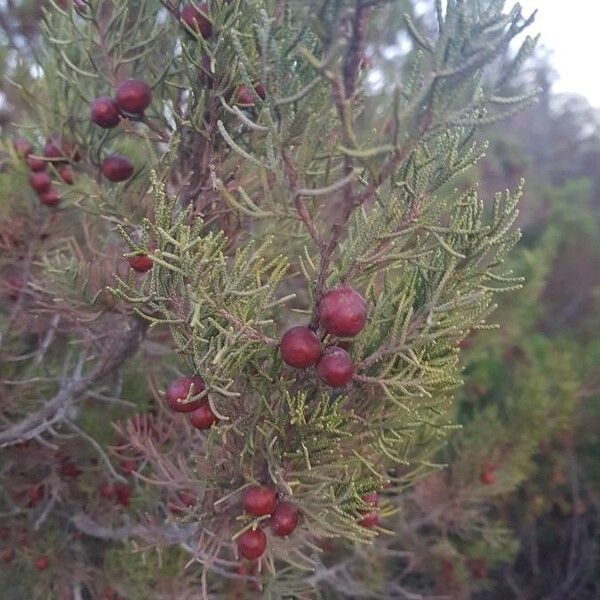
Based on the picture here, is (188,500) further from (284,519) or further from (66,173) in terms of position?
(66,173)

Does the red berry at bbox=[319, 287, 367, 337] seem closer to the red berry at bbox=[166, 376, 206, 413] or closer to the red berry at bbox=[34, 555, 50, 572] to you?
the red berry at bbox=[166, 376, 206, 413]

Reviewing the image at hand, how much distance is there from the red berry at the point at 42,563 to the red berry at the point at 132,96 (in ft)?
3.87

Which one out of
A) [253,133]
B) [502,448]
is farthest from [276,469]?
[502,448]

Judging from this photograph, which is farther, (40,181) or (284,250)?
(40,181)

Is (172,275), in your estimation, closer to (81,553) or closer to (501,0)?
(501,0)

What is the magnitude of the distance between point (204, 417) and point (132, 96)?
1.98 feet

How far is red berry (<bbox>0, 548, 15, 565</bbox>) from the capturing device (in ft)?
5.51

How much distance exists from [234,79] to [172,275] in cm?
40

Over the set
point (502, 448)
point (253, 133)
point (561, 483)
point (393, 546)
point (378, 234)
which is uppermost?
point (253, 133)

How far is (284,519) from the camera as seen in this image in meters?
1.02

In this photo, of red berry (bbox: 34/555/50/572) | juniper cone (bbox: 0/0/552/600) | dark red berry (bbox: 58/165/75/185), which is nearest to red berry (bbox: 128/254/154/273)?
juniper cone (bbox: 0/0/552/600)

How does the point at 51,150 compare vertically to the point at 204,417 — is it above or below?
above

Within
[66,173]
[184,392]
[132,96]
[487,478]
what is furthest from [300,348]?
[487,478]

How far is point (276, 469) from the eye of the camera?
1001 millimetres
